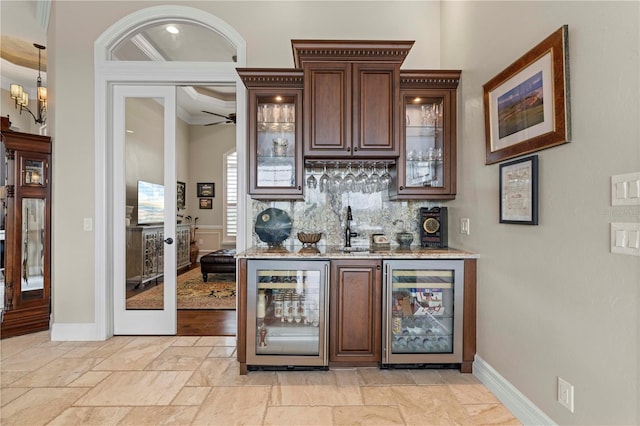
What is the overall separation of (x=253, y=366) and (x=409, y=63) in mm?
3191

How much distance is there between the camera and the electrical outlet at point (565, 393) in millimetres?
1691

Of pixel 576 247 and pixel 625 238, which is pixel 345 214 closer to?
pixel 576 247

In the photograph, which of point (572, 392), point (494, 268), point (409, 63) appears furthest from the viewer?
point (409, 63)

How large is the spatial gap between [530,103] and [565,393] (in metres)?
1.62

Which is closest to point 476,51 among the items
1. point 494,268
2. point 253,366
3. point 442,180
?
point 442,180

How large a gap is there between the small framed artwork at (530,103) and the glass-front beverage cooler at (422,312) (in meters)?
0.96

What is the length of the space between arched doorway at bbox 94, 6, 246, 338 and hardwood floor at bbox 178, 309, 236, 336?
76cm

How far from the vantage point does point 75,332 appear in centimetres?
326

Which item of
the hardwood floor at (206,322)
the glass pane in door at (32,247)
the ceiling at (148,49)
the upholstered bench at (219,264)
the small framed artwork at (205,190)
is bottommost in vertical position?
the hardwood floor at (206,322)

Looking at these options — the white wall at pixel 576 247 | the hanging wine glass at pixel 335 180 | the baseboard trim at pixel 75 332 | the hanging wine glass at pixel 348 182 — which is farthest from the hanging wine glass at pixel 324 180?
the baseboard trim at pixel 75 332

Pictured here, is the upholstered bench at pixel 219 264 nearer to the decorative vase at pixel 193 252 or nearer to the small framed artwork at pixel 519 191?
the decorative vase at pixel 193 252

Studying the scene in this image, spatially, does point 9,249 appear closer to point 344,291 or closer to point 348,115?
point 344,291

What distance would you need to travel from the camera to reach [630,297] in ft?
4.47

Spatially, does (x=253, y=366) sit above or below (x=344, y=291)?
below
